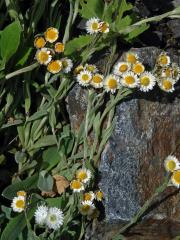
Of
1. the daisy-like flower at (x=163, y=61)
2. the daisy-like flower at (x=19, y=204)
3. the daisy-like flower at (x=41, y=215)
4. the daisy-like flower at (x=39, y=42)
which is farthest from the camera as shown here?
the daisy-like flower at (x=163, y=61)

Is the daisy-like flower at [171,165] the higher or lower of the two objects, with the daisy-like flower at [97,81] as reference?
lower

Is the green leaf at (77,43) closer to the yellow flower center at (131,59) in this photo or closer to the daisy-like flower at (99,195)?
the yellow flower center at (131,59)

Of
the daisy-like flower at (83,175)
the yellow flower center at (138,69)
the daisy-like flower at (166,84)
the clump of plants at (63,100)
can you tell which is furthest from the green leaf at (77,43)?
the daisy-like flower at (83,175)

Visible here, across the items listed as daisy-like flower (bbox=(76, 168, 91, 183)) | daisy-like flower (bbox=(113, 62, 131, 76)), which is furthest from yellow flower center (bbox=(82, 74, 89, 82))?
daisy-like flower (bbox=(76, 168, 91, 183))

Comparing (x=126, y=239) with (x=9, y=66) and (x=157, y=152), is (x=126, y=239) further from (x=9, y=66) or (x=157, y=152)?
(x=9, y=66)

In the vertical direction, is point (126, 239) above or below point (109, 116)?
below

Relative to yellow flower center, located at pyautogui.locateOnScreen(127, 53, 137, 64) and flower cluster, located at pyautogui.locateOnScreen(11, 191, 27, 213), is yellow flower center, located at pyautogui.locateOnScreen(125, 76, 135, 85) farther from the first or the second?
flower cluster, located at pyautogui.locateOnScreen(11, 191, 27, 213)

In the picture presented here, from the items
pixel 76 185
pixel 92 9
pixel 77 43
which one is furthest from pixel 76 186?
pixel 92 9

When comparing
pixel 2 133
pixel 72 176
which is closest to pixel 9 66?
pixel 2 133
